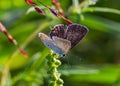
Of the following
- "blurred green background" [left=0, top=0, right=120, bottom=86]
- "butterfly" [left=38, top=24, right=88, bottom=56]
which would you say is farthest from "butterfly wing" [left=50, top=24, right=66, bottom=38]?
"blurred green background" [left=0, top=0, right=120, bottom=86]

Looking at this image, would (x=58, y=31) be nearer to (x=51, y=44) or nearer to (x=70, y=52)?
(x=51, y=44)

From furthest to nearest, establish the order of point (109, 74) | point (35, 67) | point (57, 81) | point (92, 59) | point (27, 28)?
point (92, 59)
point (27, 28)
point (109, 74)
point (35, 67)
point (57, 81)

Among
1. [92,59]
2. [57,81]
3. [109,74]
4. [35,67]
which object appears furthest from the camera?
[92,59]

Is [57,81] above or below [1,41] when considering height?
below

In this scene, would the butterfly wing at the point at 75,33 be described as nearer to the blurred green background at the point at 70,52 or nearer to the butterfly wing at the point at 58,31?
the butterfly wing at the point at 58,31

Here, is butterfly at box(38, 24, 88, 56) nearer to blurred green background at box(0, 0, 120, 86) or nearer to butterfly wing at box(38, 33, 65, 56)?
butterfly wing at box(38, 33, 65, 56)

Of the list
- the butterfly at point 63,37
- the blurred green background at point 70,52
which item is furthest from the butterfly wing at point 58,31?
the blurred green background at point 70,52

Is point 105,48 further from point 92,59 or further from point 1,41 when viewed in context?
point 1,41

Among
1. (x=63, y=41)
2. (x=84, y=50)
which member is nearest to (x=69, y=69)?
(x=63, y=41)
